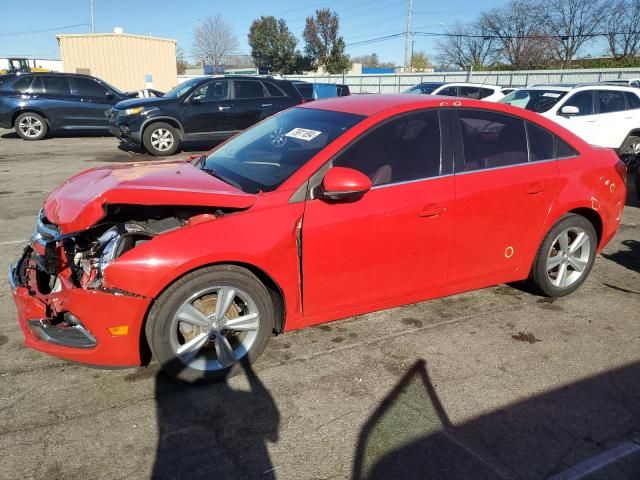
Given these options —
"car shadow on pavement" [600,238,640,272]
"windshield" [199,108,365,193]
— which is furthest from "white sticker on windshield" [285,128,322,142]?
"car shadow on pavement" [600,238,640,272]

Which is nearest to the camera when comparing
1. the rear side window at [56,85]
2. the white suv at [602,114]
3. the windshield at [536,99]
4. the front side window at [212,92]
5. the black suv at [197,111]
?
the white suv at [602,114]

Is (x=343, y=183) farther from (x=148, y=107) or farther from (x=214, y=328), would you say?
(x=148, y=107)

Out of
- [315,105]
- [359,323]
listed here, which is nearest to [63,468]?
[359,323]

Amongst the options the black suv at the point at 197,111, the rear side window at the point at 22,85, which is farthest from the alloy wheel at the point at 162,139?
the rear side window at the point at 22,85

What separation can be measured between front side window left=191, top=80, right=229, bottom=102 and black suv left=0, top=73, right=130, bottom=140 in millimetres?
3840

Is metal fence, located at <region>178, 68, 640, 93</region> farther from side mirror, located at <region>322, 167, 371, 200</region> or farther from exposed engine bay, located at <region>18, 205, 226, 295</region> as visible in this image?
exposed engine bay, located at <region>18, 205, 226, 295</region>

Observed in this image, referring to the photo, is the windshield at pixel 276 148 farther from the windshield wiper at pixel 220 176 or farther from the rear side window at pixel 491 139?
the rear side window at pixel 491 139

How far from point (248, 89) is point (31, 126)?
21.5 ft

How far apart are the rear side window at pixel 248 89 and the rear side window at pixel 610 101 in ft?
24.7

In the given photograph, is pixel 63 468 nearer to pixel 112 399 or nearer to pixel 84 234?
pixel 112 399

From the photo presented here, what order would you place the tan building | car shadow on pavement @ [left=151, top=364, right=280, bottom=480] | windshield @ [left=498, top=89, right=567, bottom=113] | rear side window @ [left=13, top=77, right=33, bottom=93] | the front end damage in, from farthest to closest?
1. the tan building
2. rear side window @ [left=13, top=77, right=33, bottom=93]
3. windshield @ [left=498, top=89, right=567, bottom=113]
4. the front end damage
5. car shadow on pavement @ [left=151, top=364, right=280, bottom=480]

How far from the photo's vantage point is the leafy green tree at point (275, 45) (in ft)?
203

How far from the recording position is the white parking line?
2475 mm

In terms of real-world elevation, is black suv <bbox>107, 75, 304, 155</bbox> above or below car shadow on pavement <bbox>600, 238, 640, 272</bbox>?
above
